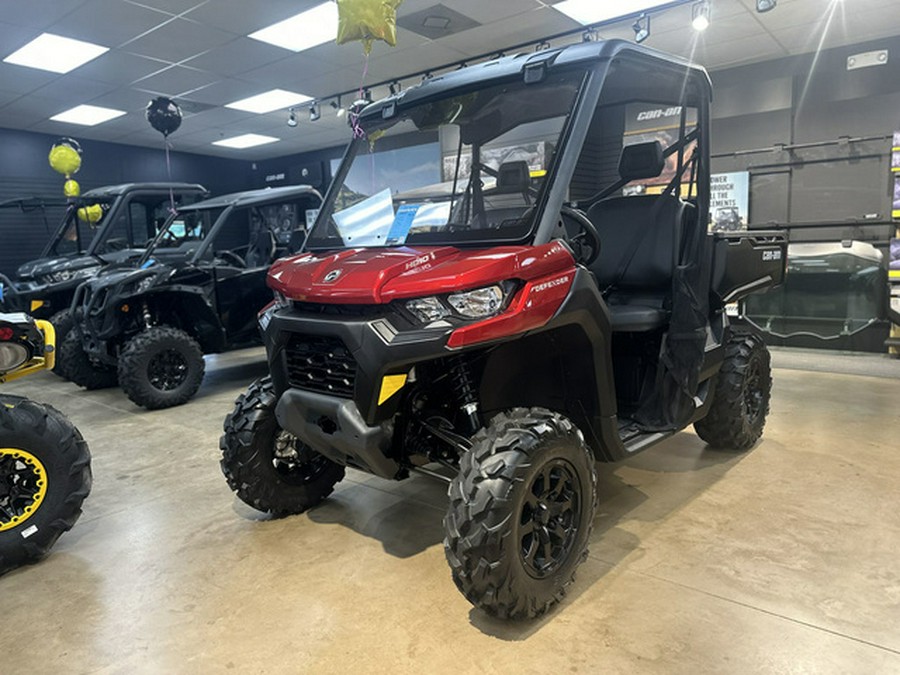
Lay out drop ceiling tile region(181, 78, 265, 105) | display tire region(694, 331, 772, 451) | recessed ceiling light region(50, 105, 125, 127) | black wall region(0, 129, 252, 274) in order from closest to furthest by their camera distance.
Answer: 1. display tire region(694, 331, 772, 451)
2. drop ceiling tile region(181, 78, 265, 105)
3. recessed ceiling light region(50, 105, 125, 127)
4. black wall region(0, 129, 252, 274)

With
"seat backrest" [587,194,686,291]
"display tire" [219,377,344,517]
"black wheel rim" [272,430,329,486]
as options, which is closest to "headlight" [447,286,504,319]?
"display tire" [219,377,344,517]

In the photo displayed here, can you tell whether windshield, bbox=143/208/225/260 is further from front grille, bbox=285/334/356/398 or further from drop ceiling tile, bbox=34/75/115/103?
front grille, bbox=285/334/356/398

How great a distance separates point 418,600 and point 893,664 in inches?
57.5

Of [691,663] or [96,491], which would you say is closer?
[691,663]

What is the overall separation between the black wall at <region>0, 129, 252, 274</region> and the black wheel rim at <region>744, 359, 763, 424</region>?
10.1m

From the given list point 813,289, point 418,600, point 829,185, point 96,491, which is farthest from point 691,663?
point 829,185

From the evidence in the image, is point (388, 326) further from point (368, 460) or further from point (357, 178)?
point (357, 178)

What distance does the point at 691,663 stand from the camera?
183 centimetres

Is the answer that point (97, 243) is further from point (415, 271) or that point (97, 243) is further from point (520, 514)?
point (520, 514)

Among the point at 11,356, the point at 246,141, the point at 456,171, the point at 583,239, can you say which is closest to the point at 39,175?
the point at 246,141

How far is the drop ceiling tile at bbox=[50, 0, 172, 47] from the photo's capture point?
5590 mm

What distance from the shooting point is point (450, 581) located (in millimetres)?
2348

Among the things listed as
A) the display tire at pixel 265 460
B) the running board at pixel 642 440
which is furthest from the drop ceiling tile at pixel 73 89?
the running board at pixel 642 440

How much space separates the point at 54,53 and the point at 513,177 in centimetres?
680
